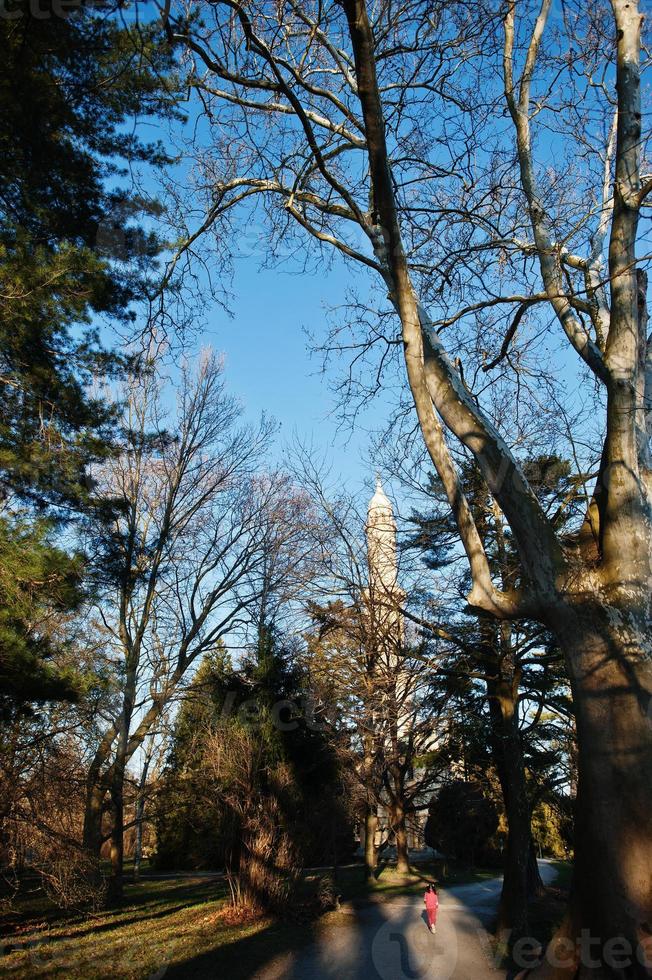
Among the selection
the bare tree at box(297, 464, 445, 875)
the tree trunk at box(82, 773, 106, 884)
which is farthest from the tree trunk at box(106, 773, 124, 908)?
the bare tree at box(297, 464, 445, 875)

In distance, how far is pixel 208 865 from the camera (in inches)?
915

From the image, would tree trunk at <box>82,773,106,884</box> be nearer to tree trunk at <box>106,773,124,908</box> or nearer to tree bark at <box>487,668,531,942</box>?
tree trunk at <box>106,773,124,908</box>

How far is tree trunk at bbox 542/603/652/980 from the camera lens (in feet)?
12.2

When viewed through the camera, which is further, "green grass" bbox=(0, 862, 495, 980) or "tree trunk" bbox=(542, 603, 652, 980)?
"green grass" bbox=(0, 862, 495, 980)

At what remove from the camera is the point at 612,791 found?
3967 millimetres

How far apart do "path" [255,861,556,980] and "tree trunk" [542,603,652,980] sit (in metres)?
5.89

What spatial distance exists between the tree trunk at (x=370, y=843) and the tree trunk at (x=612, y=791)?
16372mm

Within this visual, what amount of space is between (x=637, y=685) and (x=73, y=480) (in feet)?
19.4

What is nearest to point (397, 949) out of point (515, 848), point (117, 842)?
point (515, 848)

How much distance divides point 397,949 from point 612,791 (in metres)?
8.35

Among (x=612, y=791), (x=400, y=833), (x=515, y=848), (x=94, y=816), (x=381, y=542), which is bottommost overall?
(x=400, y=833)

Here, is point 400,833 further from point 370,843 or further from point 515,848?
point 515,848

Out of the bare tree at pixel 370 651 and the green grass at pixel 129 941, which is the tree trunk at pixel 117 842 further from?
A: the bare tree at pixel 370 651

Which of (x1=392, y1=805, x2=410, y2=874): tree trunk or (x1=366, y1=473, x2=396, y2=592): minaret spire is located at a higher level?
(x1=366, y1=473, x2=396, y2=592): minaret spire
